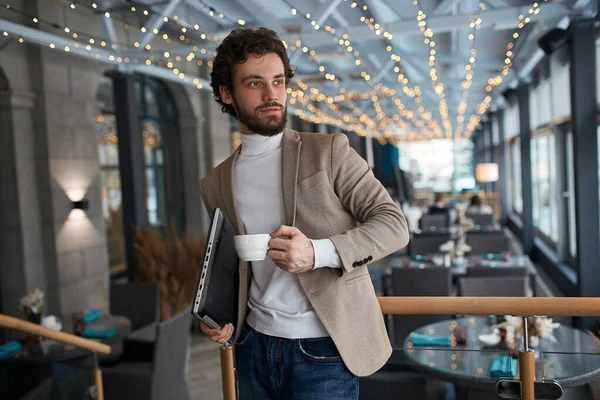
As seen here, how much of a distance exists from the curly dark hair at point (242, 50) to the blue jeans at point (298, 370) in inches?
26.6

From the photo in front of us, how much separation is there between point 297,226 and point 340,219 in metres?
0.11

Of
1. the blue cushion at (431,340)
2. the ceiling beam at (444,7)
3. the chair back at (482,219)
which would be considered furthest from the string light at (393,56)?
the blue cushion at (431,340)

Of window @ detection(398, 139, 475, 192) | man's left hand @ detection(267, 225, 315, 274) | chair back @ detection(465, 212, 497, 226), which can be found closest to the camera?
man's left hand @ detection(267, 225, 315, 274)

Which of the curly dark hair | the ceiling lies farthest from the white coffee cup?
the ceiling

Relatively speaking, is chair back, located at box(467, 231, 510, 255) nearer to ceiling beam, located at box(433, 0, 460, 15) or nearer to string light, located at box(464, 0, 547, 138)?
string light, located at box(464, 0, 547, 138)

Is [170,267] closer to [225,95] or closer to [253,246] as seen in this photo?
[225,95]

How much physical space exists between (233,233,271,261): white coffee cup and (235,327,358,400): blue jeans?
329mm

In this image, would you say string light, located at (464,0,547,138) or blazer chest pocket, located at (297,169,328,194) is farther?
string light, located at (464,0,547,138)

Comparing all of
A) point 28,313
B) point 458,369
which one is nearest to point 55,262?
point 28,313

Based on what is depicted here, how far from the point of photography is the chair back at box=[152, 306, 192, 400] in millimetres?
3742

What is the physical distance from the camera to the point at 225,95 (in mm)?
1632

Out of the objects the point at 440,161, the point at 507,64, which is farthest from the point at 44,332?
the point at 440,161

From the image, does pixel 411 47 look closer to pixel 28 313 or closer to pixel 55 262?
pixel 55 262

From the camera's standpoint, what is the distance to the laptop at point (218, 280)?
54.4 inches
